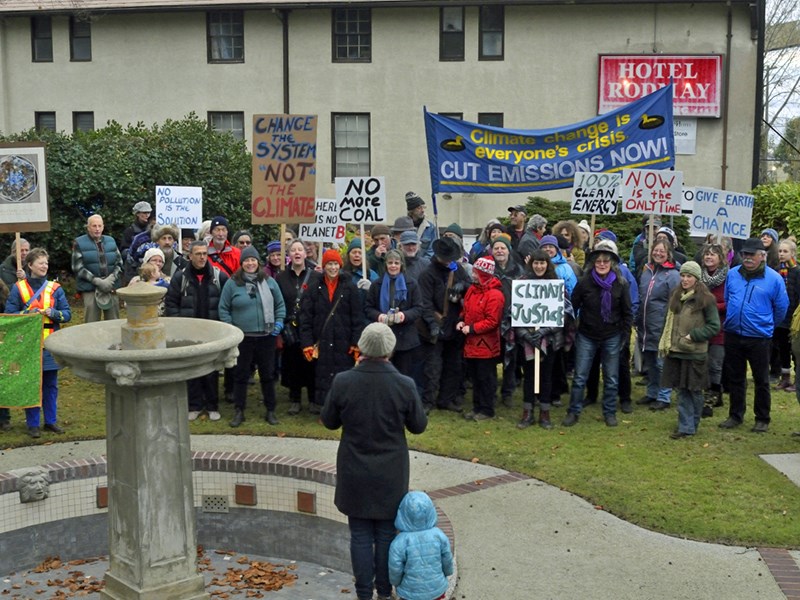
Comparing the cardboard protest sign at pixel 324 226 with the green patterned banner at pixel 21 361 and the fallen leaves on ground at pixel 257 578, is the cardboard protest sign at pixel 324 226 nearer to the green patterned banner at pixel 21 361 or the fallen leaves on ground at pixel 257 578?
the green patterned banner at pixel 21 361

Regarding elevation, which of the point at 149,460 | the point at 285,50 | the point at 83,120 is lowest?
the point at 149,460

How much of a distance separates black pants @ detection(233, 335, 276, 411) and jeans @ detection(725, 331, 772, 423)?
498 centimetres

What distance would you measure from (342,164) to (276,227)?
7.20 m

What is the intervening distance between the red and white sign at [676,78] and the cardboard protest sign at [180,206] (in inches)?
556

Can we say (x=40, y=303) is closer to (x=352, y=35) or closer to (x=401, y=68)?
(x=401, y=68)

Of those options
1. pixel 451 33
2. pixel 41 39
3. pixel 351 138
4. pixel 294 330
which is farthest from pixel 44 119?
pixel 294 330

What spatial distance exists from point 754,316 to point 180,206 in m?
9.09

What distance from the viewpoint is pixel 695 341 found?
11.0 metres

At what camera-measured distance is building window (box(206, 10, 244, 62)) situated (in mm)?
28812

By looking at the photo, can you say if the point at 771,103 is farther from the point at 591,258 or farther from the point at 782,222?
the point at 591,258

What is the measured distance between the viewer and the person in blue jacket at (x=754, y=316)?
1116 centimetres

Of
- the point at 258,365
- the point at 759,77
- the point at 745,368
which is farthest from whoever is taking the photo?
the point at 759,77

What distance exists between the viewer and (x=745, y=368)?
11.5 m

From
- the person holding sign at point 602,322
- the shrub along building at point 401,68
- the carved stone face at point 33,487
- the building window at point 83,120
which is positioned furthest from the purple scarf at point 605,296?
the building window at point 83,120
